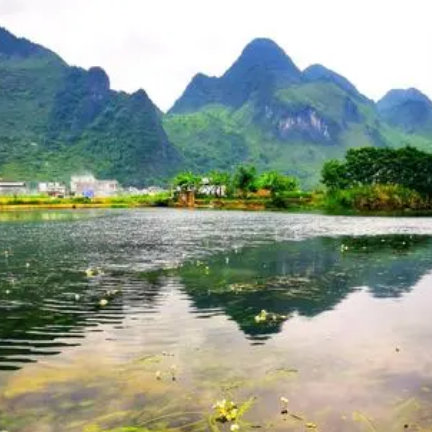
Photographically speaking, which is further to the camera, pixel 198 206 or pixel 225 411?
pixel 198 206

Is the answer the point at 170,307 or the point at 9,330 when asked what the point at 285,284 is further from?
the point at 9,330

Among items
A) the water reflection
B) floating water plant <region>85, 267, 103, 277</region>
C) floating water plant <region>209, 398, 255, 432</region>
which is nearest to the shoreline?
the water reflection


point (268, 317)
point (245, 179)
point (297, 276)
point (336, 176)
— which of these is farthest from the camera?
point (245, 179)

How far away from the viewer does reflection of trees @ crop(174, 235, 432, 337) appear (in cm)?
2991

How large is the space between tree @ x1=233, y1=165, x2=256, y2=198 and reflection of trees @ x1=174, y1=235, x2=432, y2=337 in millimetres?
120576

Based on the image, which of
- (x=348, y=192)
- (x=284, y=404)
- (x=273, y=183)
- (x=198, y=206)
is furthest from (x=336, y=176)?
(x=284, y=404)

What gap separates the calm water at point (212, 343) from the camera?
15.5m

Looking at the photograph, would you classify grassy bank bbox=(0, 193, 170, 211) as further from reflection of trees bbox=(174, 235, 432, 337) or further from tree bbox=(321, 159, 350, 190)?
reflection of trees bbox=(174, 235, 432, 337)

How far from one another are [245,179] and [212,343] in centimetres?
16200

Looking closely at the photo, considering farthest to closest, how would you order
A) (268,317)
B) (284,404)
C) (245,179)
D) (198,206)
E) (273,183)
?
(273,183) → (198,206) → (245,179) → (268,317) → (284,404)

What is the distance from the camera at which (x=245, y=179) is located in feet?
602

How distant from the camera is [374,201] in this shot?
14588cm

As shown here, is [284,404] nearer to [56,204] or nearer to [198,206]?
[198,206]

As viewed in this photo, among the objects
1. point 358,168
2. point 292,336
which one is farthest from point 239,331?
point 358,168
